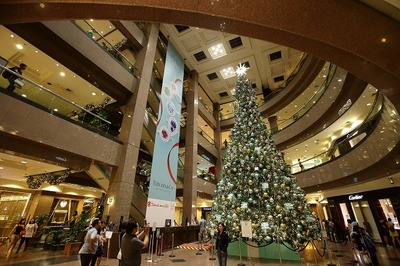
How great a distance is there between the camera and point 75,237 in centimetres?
797

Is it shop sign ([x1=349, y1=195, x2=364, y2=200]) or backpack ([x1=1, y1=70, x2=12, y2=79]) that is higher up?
backpack ([x1=1, y1=70, x2=12, y2=79])

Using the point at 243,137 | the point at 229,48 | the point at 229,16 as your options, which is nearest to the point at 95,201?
the point at 243,137

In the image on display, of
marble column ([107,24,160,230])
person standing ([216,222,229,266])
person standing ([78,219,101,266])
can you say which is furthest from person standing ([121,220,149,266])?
marble column ([107,24,160,230])

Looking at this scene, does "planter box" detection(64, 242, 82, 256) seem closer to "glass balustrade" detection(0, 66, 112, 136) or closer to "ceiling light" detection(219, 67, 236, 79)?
"glass balustrade" detection(0, 66, 112, 136)

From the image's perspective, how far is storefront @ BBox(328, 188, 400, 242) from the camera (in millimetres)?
10578

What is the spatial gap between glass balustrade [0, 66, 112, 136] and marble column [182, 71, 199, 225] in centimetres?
671

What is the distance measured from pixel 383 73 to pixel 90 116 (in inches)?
364

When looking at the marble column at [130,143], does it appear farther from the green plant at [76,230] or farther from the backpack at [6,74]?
the backpack at [6,74]

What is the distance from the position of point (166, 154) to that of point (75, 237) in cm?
517

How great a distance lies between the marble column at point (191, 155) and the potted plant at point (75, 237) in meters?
5.89

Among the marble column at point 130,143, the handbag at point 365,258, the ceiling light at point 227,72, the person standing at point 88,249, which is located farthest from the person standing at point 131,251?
the ceiling light at point 227,72

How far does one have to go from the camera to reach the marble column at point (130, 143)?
7953 millimetres

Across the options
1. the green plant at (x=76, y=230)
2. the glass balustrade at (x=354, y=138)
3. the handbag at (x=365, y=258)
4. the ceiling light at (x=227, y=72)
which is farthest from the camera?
the ceiling light at (x=227, y=72)

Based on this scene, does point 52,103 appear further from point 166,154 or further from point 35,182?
point 35,182
